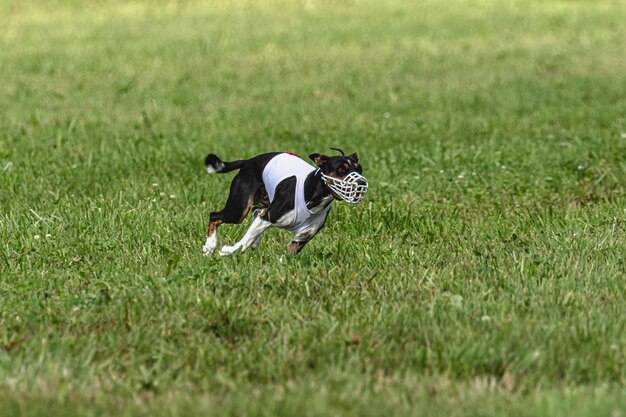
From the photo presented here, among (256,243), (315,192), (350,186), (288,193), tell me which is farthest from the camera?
(256,243)

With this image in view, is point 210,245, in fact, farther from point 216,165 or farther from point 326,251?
point 326,251

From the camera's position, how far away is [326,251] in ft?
22.2

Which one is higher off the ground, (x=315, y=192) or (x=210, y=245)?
(x=315, y=192)

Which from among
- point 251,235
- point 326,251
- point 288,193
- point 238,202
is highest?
point 288,193

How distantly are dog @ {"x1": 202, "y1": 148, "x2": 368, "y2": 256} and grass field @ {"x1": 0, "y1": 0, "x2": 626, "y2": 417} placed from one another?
0.71 ft

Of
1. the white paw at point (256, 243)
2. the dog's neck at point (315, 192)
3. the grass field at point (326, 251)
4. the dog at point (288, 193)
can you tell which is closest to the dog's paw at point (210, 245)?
the dog at point (288, 193)

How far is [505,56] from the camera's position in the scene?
62.5ft

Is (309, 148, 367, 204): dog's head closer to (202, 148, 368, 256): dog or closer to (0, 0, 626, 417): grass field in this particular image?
(202, 148, 368, 256): dog

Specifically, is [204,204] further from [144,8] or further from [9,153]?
[144,8]

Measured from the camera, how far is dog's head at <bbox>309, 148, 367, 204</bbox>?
5781 millimetres

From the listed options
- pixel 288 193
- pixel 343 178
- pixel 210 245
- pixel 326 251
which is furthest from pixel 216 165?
pixel 343 178

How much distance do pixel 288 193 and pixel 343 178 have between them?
52 centimetres

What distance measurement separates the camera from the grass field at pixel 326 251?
4516 mm

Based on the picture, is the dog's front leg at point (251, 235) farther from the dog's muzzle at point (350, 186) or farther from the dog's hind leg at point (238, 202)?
the dog's muzzle at point (350, 186)
